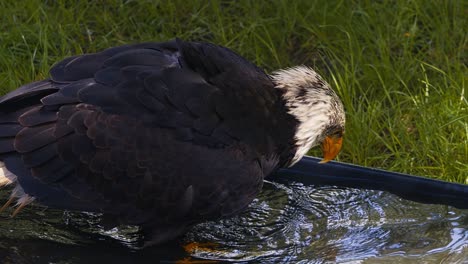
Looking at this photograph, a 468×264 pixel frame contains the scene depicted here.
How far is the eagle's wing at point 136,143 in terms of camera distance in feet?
13.8

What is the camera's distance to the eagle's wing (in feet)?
13.8

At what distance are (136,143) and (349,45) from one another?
2.25 metres

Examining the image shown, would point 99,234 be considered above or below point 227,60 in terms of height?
below

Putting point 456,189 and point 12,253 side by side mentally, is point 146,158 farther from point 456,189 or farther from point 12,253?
point 456,189

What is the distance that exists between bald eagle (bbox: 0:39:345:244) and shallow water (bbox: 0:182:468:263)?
0.17 meters

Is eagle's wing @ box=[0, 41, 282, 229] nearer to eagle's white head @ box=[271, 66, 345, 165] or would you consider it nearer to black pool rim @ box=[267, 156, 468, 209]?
eagle's white head @ box=[271, 66, 345, 165]

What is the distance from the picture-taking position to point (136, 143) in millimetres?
4199

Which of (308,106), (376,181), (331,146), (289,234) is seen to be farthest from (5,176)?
(376,181)

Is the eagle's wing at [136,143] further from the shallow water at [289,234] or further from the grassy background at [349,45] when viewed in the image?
the grassy background at [349,45]

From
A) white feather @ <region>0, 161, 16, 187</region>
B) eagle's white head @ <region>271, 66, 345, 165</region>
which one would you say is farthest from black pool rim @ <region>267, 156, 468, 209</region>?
white feather @ <region>0, 161, 16, 187</region>

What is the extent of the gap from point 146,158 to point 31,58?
6.92 feet

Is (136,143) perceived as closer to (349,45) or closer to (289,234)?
(289,234)

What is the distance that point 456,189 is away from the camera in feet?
15.2

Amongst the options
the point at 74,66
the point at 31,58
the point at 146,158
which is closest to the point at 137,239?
the point at 146,158
